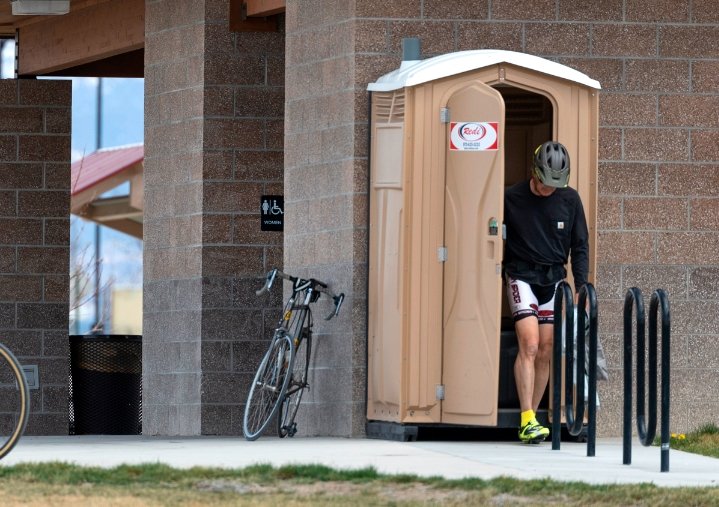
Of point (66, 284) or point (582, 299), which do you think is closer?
point (582, 299)

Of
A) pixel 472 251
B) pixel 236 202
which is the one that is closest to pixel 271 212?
pixel 236 202

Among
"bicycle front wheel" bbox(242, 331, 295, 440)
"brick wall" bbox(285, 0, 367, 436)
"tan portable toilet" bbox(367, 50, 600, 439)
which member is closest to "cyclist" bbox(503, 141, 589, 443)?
"tan portable toilet" bbox(367, 50, 600, 439)

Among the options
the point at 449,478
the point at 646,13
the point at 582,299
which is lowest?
the point at 449,478

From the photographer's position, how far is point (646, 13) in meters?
12.7

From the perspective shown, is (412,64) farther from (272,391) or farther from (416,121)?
(272,391)

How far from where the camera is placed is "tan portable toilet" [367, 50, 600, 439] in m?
11.5

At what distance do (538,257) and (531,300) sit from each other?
10.7 inches

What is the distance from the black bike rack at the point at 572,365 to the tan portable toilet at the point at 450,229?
62 cm

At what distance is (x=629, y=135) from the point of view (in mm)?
12609

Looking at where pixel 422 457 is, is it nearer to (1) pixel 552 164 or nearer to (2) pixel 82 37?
(1) pixel 552 164

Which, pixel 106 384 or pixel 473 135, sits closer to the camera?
pixel 473 135

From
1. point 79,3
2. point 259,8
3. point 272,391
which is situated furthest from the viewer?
point 79,3

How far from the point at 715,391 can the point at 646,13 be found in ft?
8.62

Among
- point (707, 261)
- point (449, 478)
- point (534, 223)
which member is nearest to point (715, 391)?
point (707, 261)
